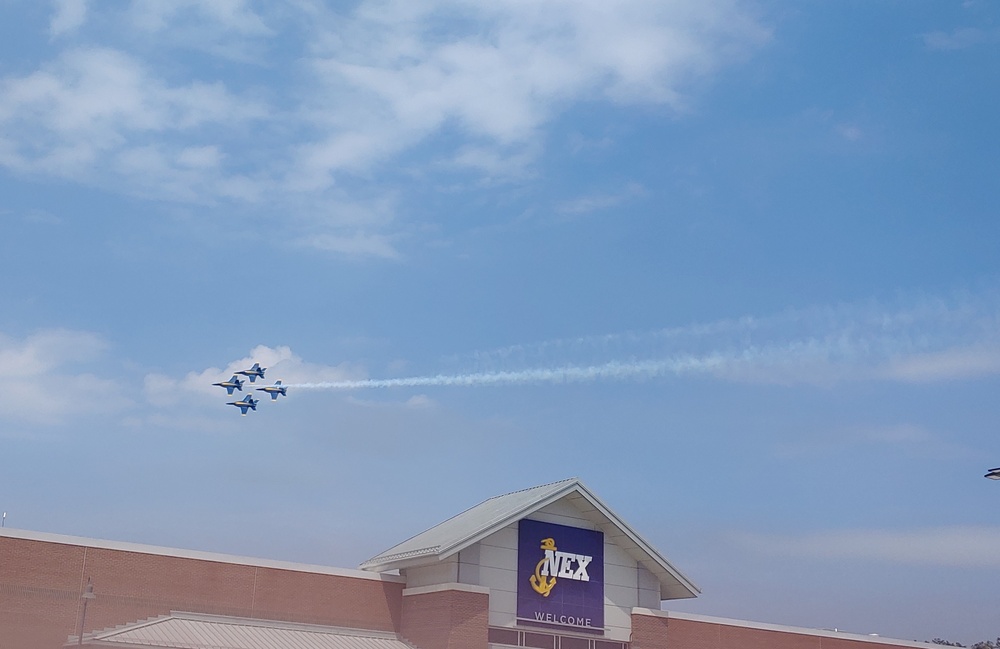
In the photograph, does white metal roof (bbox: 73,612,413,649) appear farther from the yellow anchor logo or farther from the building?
the yellow anchor logo

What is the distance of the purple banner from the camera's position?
140ft

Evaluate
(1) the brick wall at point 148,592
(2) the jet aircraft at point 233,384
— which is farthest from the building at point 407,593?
(2) the jet aircraft at point 233,384

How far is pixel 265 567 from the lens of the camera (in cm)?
3997

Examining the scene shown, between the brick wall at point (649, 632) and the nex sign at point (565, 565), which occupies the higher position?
the nex sign at point (565, 565)

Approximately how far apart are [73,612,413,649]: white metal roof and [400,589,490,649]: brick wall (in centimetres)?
96

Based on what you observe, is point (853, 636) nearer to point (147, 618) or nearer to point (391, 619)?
point (391, 619)

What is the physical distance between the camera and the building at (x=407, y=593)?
35781 mm

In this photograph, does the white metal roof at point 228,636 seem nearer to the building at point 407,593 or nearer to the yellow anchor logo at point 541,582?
the building at point 407,593

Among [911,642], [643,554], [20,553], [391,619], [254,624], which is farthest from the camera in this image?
[911,642]

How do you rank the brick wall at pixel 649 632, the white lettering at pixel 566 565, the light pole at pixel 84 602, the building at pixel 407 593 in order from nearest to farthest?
the light pole at pixel 84 602 → the building at pixel 407 593 → the white lettering at pixel 566 565 → the brick wall at pixel 649 632

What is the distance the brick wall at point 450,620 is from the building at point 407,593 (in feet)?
0.15

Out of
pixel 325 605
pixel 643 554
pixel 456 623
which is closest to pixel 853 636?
pixel 643 554

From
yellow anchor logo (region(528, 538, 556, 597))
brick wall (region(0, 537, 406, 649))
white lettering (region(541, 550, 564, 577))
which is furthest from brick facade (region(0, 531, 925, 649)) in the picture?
white lettering (region(541, 550, 564, 577))

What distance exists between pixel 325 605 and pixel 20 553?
10.4 m
